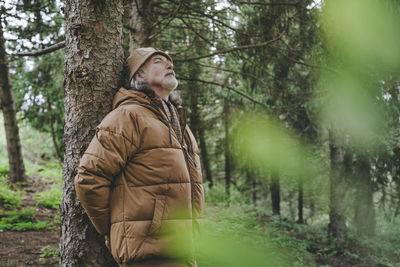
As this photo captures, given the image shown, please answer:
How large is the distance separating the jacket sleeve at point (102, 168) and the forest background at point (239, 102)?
0.42 m

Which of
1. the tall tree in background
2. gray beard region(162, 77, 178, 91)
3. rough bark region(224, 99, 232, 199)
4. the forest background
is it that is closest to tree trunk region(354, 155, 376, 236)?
the forest background

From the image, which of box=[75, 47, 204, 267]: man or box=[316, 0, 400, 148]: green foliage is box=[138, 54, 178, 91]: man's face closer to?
box=[75, 47, 204, 267]: man

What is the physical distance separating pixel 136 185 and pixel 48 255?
3359mm

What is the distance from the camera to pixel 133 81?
2531mm

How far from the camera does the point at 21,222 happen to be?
5906 millimetres

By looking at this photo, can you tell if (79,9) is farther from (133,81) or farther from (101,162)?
(101,162)

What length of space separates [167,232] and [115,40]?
1776 millimetres

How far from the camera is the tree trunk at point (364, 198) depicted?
10.3 meters

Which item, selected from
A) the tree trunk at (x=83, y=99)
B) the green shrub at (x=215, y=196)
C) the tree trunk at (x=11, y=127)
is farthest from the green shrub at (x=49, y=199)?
the green shrub at (x=215, y=196)

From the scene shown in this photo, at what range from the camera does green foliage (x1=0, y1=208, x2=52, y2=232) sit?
5602 millimetres

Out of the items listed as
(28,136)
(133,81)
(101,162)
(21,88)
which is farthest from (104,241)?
(28,136)

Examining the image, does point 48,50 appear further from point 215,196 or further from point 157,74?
point 215,196

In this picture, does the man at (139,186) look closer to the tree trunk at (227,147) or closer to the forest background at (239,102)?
the forest background at (239,102)

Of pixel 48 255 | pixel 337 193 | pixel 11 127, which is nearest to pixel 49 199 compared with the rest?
pixel 11 127
